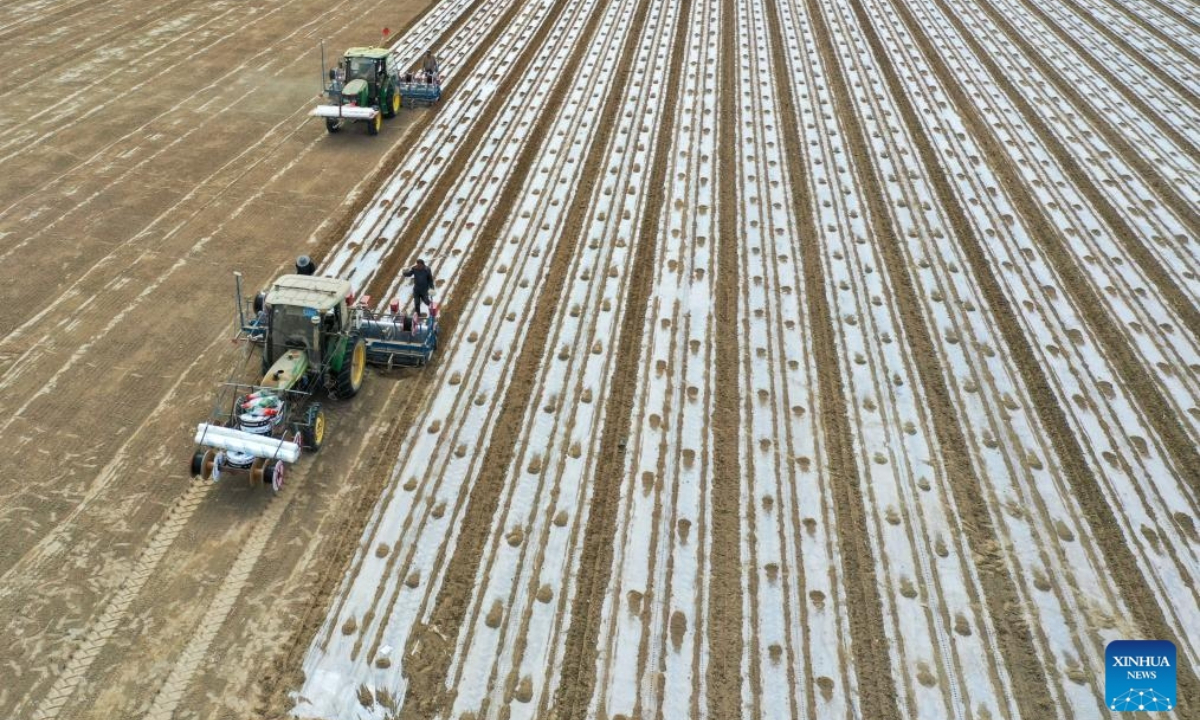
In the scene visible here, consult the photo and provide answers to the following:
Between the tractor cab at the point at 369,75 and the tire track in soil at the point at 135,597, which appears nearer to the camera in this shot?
the tire track in soil at the point at 135,597

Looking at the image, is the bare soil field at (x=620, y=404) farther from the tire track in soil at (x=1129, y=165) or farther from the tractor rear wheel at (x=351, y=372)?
the tractor rear wheel at (x=351, y=372)

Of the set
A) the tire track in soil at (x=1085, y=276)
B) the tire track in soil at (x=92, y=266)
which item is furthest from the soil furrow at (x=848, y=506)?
the tire track in soil at (x=92, y=266)

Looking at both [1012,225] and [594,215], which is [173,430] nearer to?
[594,215]

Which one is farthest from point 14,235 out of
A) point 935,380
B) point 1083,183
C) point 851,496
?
point 1083,183

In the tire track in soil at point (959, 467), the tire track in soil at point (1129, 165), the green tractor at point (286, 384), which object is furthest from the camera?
the tire track in soil at point (1129, 165)

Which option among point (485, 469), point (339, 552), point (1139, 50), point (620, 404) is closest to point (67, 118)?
point (485, 469)

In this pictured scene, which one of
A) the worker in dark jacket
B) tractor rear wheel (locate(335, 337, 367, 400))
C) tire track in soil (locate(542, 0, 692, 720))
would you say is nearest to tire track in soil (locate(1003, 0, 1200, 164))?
tire track in soil (locate(542, 0, 692, 720))
